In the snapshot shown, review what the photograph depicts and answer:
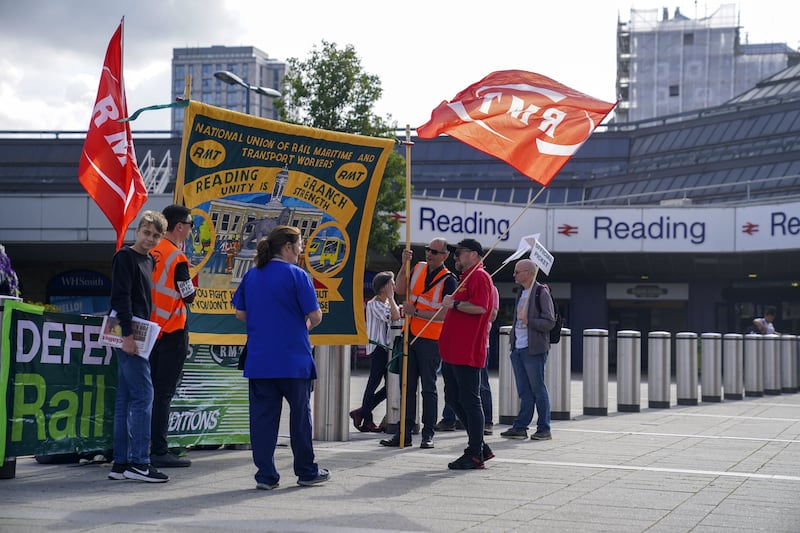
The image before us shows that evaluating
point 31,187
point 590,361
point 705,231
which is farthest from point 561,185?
point 590,361

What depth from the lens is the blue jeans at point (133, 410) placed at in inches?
290

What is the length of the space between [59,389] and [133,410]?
60cm

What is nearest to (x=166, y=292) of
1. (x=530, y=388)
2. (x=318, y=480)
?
(x=318, y=480)

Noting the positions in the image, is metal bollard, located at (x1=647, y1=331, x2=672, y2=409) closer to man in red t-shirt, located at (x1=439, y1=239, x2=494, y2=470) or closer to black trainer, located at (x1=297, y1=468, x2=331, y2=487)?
man in red t-shirt, located at (x1=439, y1=239, x2=494, y2=470)

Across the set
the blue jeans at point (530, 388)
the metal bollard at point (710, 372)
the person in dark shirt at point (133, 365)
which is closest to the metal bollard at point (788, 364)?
the metal bollard at point (710, 372)

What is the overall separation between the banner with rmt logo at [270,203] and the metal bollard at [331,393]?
0.70 meters

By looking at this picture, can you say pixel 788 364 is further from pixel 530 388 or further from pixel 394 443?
pixel 394 443

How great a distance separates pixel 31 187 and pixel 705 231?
30.9 metres

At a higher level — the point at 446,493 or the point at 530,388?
the point at 530,388

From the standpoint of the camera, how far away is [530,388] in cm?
1138

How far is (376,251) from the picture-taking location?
1129 inches

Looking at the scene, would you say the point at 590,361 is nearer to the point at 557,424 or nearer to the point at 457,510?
the point at 557,424

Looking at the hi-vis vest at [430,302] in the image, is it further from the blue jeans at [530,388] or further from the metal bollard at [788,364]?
the metal bollard at [788,364]

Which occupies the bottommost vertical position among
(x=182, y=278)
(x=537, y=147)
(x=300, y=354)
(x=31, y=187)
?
(x=300, y=354)
